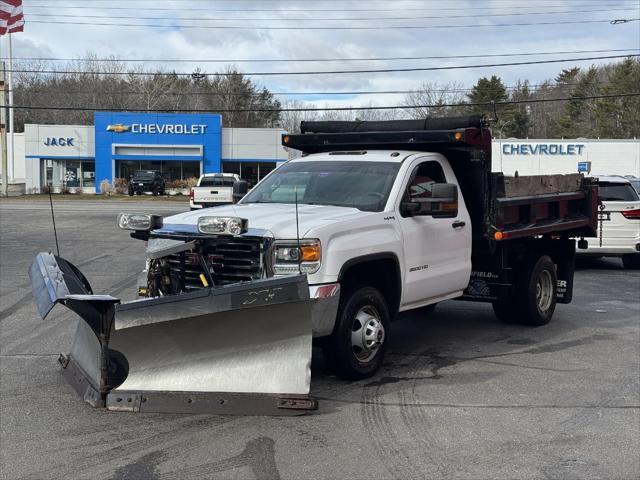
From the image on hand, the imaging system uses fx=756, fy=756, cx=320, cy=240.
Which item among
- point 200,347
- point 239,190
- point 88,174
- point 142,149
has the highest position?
point 142,149

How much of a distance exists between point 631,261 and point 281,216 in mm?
11580

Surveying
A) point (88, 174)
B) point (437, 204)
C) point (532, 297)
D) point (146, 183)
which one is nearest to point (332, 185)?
point (437, 204)

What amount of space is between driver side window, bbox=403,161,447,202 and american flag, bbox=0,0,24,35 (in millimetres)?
38296

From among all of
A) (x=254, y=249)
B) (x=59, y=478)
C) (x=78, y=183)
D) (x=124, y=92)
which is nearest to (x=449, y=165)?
(x=254, y=249)

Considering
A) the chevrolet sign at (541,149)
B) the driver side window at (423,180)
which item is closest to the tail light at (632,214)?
the driver side window at (423,180)

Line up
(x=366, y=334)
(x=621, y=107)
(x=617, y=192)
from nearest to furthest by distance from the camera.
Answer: (x=366, y=334) → (x=617, y=192) → (x=621, y=107)

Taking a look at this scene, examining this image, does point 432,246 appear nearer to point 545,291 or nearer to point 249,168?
point 545,291

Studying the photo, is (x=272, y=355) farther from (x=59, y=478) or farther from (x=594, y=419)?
(x=594, y=419)

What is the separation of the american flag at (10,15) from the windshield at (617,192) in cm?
3525

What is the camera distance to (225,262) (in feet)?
20.0

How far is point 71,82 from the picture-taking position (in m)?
81.3

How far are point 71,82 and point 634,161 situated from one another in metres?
58.0

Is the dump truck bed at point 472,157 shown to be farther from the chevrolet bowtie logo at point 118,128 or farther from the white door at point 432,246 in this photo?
the chevrolet bowtie logo at point 118,128

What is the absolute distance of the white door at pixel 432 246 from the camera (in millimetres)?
7223
